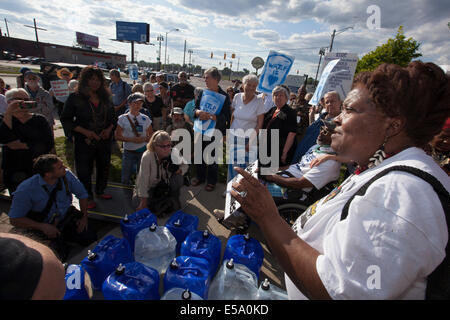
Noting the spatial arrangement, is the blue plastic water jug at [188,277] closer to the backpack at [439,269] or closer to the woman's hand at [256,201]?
the woman's hand at [256,201]

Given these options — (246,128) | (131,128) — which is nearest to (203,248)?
(246,128)

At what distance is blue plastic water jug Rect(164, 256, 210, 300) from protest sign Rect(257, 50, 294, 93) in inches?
149

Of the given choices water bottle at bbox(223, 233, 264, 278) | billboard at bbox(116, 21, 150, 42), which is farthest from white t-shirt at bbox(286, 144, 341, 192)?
billboard at bbox(116, 21, 150, 42)

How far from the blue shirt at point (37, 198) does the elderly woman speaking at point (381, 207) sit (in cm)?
258

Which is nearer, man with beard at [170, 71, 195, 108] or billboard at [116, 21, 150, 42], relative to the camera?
man with beard at [170, 71, 195, 108]

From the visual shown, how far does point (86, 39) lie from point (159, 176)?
86845 millimetres

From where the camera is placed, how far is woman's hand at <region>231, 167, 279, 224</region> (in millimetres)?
1022

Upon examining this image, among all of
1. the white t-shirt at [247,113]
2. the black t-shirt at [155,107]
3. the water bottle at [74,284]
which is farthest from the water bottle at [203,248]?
the black t-shirt at [155,107]

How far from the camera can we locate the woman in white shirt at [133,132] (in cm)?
416

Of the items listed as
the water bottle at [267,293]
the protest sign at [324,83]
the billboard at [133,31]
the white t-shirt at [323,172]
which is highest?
the billboard at [133,31]

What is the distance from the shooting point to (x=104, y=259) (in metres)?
2.28

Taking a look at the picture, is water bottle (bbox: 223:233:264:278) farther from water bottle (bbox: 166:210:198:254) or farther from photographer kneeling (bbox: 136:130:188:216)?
photographer kneeling (bbox: 136:130:188:216)

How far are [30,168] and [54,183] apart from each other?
3.74 feet
